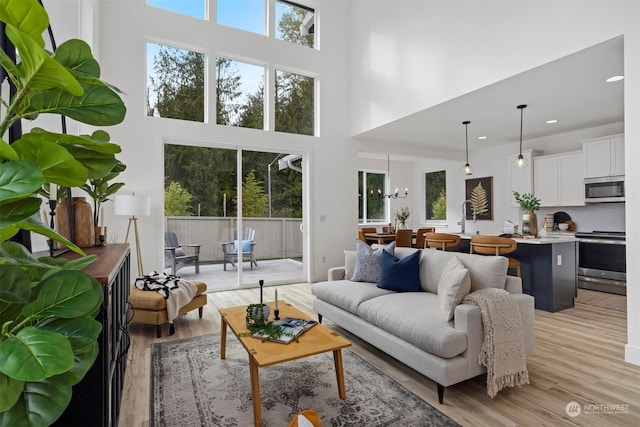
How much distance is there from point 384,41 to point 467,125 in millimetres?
1975

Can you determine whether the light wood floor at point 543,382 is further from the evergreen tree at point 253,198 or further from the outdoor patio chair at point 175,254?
the evergreen tree at point 253,198

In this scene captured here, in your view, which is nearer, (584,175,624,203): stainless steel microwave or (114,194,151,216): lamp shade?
(114,194,151,216): lamp shade

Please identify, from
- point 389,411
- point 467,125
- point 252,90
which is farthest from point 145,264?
point 467,125

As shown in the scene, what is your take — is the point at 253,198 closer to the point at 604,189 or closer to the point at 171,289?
the point at 171,289

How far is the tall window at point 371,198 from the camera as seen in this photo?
995cm

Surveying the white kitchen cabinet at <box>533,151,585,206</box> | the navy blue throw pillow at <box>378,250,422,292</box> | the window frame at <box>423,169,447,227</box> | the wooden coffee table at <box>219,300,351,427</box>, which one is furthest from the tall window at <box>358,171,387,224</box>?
the wooden coffee table at <box>219,300,351,427</box>

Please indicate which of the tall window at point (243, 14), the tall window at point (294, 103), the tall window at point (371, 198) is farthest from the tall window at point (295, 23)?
the tall window at point (371, 198)

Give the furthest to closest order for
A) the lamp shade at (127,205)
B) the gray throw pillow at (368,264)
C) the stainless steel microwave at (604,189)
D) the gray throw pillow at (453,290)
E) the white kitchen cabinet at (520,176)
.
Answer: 1. the white kitchen cabinet at (520,176)
2. the stainless steel microwave at (604,189)
3. the lamp shade at (127,205)
4. the gray throw pillow at (368,264)
5. the gray throw pillow at (453,290)

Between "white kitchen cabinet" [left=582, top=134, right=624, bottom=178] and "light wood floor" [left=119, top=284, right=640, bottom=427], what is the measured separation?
2.81 m

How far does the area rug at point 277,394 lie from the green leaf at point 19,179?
1.96 meters

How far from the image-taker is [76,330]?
659 mm

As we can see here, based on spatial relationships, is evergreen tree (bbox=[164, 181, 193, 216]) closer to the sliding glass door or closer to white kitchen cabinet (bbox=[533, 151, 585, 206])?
the sliding glass door

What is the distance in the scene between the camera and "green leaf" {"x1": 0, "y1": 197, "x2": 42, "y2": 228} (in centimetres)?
56

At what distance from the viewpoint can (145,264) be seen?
4.89 meters
